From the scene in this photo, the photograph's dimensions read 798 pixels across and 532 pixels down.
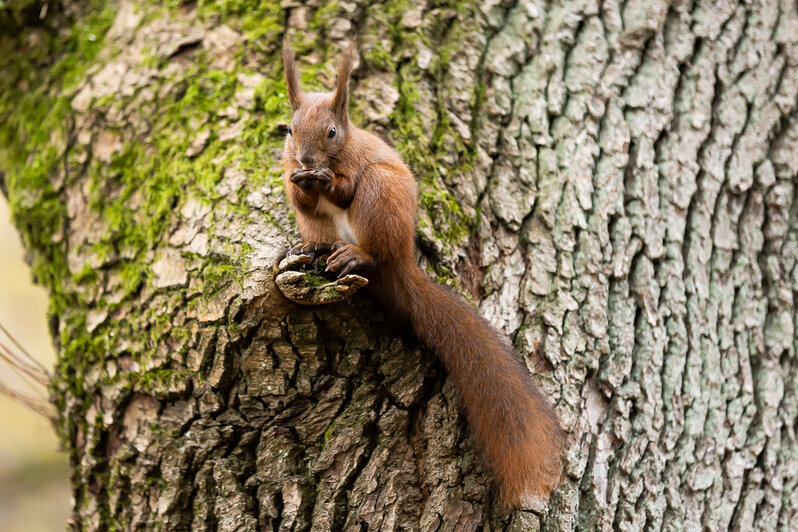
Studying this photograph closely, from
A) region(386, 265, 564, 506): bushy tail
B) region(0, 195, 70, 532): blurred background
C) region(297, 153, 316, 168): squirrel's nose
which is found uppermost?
region(297, 153, 316, 168): squirrel's nose

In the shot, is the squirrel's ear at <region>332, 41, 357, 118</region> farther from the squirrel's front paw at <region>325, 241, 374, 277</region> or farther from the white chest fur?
the squirrel's front paw at <region>325, 241, 374, 277</region>

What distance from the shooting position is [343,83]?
1907mm

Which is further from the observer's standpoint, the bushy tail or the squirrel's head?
the squirrel's head

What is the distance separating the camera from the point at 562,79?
97.2 inches

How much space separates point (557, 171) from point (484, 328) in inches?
28.4

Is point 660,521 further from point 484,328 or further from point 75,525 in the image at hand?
point 75,525

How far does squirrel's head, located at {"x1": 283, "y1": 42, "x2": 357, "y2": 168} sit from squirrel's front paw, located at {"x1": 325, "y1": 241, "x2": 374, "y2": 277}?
0.26m

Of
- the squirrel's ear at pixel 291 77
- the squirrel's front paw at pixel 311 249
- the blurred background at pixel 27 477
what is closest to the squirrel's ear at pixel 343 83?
the squirrel's ear at pixel 291 77

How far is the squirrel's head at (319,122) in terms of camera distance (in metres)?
1.91

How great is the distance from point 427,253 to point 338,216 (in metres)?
0.30

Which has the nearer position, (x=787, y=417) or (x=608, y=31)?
(x=787, y=417)

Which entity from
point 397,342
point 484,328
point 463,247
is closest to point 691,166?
point 463,247

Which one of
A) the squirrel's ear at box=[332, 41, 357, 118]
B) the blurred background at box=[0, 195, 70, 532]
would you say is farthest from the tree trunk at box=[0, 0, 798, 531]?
the blurred background at box=[0, 195, 70, 532]

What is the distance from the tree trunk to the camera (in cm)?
187
